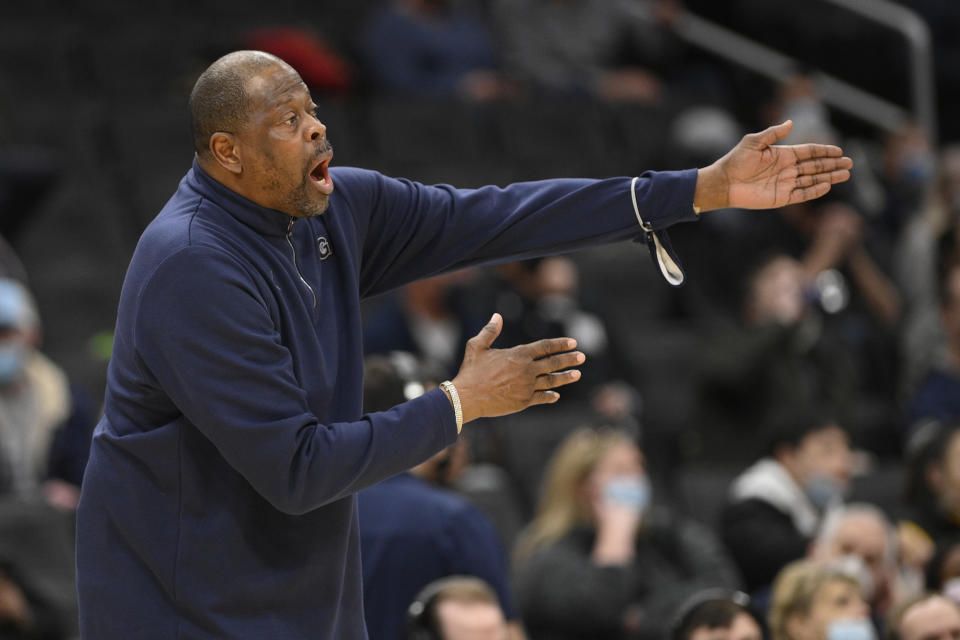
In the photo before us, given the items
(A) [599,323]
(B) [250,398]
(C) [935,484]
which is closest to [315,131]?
(B) [250,398]

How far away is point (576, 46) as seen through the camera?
835cm

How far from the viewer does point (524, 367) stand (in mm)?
2184

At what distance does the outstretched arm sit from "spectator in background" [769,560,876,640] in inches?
64.9

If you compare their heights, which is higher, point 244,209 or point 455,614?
point 244,209

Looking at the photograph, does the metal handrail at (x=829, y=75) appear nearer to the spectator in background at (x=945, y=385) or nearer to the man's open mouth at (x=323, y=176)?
the spectator in background at (x=945, y=385)

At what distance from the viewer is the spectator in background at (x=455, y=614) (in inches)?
129

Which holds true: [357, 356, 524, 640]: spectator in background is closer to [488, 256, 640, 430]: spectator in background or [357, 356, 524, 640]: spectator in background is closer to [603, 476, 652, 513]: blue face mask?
[603, 476, 652, 513]: blue face mask

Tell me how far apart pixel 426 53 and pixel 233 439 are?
18.8 ft

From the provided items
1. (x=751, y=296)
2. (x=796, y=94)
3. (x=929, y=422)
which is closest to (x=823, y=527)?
(x=929, y=422)

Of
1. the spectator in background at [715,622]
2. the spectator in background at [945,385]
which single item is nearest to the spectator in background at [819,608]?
the spectator in background at [715,622]

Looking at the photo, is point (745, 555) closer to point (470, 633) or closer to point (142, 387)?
point (470, 633)

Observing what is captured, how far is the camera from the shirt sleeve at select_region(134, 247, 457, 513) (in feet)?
6.84

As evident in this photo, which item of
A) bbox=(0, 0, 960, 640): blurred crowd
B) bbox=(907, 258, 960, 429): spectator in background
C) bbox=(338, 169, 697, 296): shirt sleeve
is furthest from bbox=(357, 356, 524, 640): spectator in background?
bbox=(907, 258, 960, 429): spectator in background

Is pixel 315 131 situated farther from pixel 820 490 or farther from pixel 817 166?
pixel 820 490
